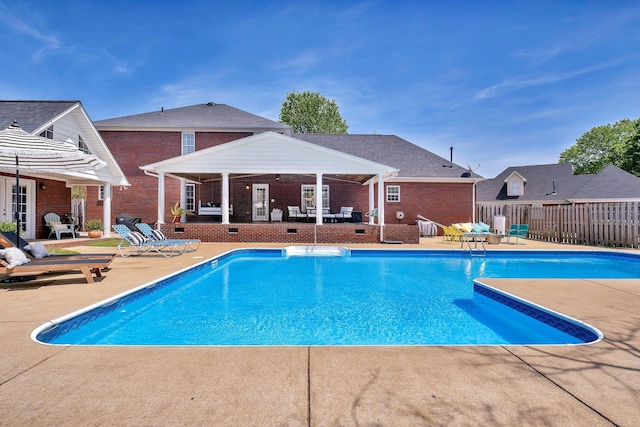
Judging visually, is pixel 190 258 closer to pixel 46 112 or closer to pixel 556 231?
pixel 46 112

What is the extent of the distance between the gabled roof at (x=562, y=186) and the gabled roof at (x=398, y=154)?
1267 cm

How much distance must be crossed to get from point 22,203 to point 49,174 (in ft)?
5.27

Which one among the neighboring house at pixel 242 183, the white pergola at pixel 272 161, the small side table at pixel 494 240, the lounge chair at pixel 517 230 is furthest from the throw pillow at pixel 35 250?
the lounge chair at pixel 517 230

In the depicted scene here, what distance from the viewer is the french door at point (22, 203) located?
533 inches

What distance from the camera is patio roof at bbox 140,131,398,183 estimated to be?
16219mm

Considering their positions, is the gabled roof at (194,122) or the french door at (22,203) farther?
the gabled roof at (194,122)

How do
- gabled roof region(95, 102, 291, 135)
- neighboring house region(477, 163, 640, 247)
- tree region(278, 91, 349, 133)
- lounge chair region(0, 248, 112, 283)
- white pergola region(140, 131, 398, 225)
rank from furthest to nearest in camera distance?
tree region(278, 91, 349, 133) → gabled roof region(95, 102, 291, 135) → white pergola region(140, 131, 398, 225) → neighboring house region(477, 163, 640, 247) → lounge chair region(0, 248, 112, 283)

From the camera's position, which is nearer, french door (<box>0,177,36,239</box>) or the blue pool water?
the blue pool water

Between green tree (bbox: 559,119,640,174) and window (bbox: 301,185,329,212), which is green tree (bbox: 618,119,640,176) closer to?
green tree (bbox: 559,119,640,174)

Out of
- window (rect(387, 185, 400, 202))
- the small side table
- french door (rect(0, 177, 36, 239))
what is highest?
window (rect(387, 185, 400, 202))

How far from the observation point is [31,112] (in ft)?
44.9

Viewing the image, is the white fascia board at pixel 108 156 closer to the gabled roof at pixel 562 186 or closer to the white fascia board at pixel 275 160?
the white fascia board at pixel 275 160

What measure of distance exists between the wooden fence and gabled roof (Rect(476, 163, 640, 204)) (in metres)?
12.2

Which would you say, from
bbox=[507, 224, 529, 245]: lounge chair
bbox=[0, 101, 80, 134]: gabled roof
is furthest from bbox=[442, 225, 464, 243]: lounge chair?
bbox=[0, 101, 80, 134]: gabled roof
